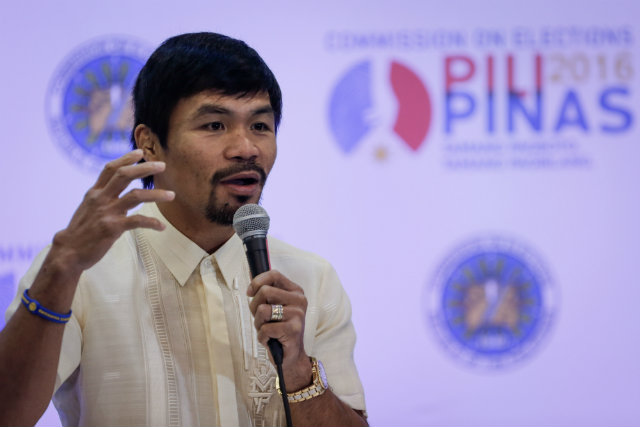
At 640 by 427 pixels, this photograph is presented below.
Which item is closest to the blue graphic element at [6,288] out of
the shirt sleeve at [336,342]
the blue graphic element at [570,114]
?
the shirt sleeve at [336,342]

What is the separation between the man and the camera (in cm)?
157

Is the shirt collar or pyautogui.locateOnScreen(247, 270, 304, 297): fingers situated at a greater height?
the shirt collar

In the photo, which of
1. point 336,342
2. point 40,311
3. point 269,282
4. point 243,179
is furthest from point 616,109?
point 40,311

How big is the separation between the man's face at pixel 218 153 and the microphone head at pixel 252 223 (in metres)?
0.20

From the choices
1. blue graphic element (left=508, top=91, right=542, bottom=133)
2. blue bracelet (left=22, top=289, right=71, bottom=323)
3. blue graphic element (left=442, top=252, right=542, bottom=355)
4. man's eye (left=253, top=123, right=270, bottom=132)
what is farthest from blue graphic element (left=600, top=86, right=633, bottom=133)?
blue bracelet (left=22, top=289, right=71, bottom=323)

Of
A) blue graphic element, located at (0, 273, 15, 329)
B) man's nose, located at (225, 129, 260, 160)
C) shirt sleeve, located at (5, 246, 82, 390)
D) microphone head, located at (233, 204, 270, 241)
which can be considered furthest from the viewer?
blue graphic element, located at (0, 273, 15, 329)

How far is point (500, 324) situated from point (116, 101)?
1.61m

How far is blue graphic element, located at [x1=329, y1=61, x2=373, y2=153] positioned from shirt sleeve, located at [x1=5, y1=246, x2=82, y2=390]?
4.70ft

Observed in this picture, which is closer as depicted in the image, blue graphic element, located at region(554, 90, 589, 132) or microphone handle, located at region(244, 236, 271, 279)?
microphone handle, located at region(244, 236, 271, 279)

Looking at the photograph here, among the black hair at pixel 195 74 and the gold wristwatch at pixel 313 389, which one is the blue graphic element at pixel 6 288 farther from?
the gold wristwatch at pixel 313 389

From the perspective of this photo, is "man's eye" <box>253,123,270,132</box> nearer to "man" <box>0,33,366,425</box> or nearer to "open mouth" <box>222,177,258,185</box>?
"man" <box>0,33,366,425</box>

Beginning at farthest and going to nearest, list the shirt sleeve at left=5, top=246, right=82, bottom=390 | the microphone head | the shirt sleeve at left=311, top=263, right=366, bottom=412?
the shirt sleeve at left=311, top=263, right=366, bottom=412 < the shirt sleeve at left=5, top=246, right=82, bottom=390 < the microphone head

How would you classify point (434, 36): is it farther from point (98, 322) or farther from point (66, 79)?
point (98, 322)

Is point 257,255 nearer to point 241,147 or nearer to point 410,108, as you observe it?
point 241,147
